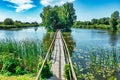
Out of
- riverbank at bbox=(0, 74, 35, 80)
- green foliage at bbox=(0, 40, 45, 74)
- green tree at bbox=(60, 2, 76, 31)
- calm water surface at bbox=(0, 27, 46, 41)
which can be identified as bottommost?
calm water surface at bbox=(0, 27, 46, 41)

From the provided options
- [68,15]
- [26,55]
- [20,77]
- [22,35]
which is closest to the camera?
[20,77]

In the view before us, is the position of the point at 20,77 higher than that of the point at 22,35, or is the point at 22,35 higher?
the point at 20,77

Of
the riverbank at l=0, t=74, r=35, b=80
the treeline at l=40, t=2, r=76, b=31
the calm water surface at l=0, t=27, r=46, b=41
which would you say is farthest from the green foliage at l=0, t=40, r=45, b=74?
the treeline at l=40, t=2, r=76, b=31

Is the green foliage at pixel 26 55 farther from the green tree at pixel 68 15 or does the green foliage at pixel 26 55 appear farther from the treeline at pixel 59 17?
the green tree at pixel 68 15

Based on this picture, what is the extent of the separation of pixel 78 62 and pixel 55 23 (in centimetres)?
4436

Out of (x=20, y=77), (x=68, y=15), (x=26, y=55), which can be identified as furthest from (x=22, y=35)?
(x=20, y=77)

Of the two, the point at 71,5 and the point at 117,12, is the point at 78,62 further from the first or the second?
the point at 117,12

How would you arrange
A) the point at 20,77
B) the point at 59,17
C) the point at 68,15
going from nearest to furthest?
the point at 20,77, the point at 59,17, the point at 68,15

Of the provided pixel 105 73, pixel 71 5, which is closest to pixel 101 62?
pixel 105 73

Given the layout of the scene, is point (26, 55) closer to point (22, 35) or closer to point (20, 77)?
point (20, 77)

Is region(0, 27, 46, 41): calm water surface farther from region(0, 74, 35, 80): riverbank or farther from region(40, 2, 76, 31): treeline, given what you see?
region(0, 74, 35, 80): riverbank

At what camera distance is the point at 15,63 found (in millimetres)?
11453

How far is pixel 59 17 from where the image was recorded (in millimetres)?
64062

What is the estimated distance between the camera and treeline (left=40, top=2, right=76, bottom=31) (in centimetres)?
5778
